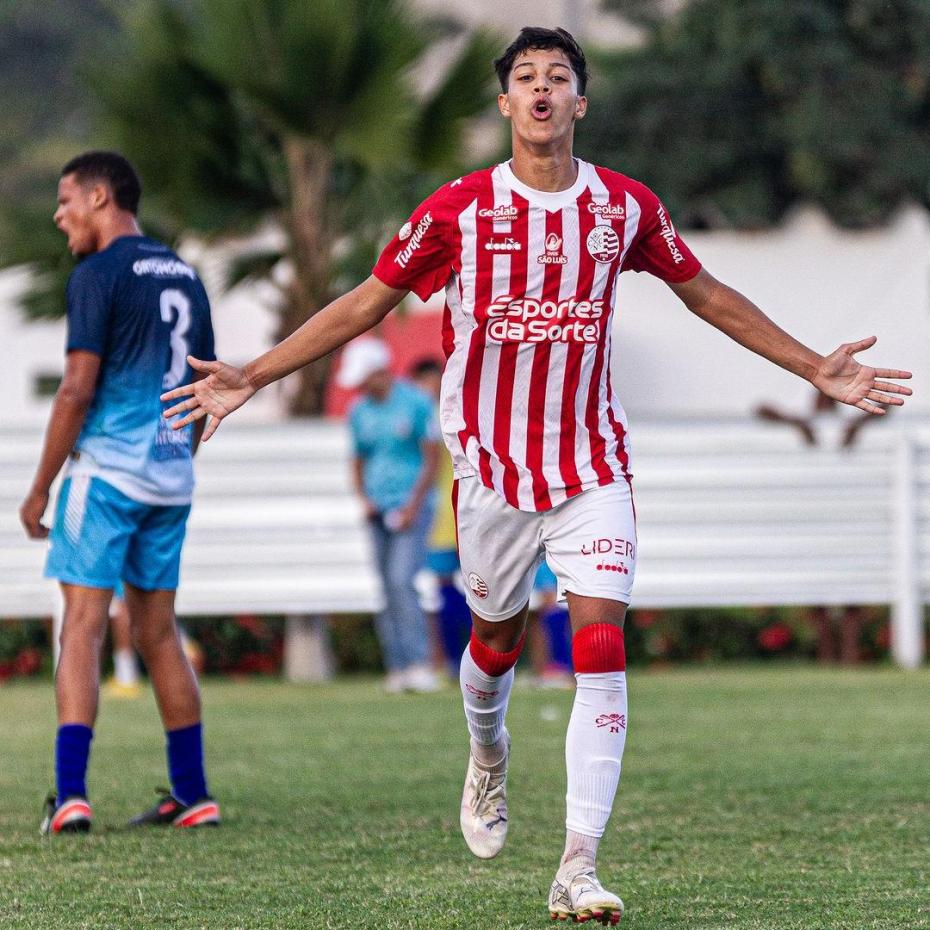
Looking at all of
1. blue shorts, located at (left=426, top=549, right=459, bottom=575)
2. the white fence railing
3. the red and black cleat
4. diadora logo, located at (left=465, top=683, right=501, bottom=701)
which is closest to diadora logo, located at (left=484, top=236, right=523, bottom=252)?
diadora logo, located at (left=465, top=683, right=501, bottom=701)

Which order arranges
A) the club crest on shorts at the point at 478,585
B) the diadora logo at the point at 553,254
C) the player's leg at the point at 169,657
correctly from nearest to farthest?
1. the diadora logo at the point at 553,254
2. the club crest on shorts at the point at 478,585
3. the player's leg at the point at 169,657

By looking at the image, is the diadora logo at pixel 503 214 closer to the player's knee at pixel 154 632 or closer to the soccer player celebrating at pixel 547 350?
the soccer player celebrating at pixel 547 350

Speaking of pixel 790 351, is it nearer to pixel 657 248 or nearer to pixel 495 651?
pixel 657 248

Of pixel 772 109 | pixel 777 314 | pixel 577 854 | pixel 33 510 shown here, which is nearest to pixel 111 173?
pixel 33 510

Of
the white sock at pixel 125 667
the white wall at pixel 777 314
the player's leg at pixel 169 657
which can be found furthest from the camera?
the white wall at pixel 777 314

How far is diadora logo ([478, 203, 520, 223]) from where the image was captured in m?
4.92

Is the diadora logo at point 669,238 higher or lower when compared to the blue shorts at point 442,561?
higher

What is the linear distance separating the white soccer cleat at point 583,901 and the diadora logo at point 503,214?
1738 mm

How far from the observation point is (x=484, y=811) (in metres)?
5.47

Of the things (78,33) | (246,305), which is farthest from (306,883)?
(78,33)

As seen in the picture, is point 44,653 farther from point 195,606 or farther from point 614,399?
point 614,399

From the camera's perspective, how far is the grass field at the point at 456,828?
4.80 m

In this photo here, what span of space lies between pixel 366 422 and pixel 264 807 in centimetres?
607

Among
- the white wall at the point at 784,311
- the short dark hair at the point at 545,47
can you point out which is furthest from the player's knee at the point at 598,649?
the white wall at the point at 784,311
